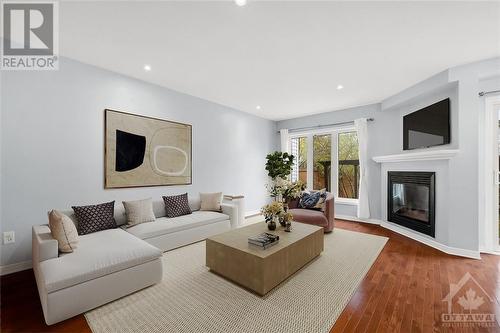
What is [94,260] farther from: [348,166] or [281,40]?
[348,166]

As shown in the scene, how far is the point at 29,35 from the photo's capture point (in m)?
2.46

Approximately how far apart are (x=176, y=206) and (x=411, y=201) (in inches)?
174

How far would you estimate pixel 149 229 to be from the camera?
9.72 feet

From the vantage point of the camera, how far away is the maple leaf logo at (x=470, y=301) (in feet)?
6.42

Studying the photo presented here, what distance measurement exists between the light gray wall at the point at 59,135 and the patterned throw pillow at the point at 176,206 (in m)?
0.33

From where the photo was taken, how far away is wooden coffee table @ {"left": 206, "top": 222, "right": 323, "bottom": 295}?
6.84 feet

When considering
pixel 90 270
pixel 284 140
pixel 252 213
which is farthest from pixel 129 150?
pixel 284 140

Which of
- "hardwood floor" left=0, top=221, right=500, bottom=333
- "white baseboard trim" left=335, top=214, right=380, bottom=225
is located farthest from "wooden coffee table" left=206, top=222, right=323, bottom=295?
"white baseboard trim" left=335, top=214, right=380, bottom=225

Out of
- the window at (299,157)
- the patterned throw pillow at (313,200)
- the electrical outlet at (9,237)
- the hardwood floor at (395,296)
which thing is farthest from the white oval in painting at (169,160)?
the window at (299,157)

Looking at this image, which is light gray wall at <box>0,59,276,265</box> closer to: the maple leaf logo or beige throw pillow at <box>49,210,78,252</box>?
beige throw pillow at <box>49,210,78,252</box>

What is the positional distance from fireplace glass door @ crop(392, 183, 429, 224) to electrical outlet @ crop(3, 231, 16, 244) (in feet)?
19.6

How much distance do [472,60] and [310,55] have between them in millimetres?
2275

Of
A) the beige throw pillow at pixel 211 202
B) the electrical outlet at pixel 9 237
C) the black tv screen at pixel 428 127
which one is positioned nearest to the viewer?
the electrical outlet at pixel 9 237

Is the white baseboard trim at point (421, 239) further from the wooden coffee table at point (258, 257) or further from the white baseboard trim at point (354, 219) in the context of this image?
the wooden coffee table at point (258, 257)
